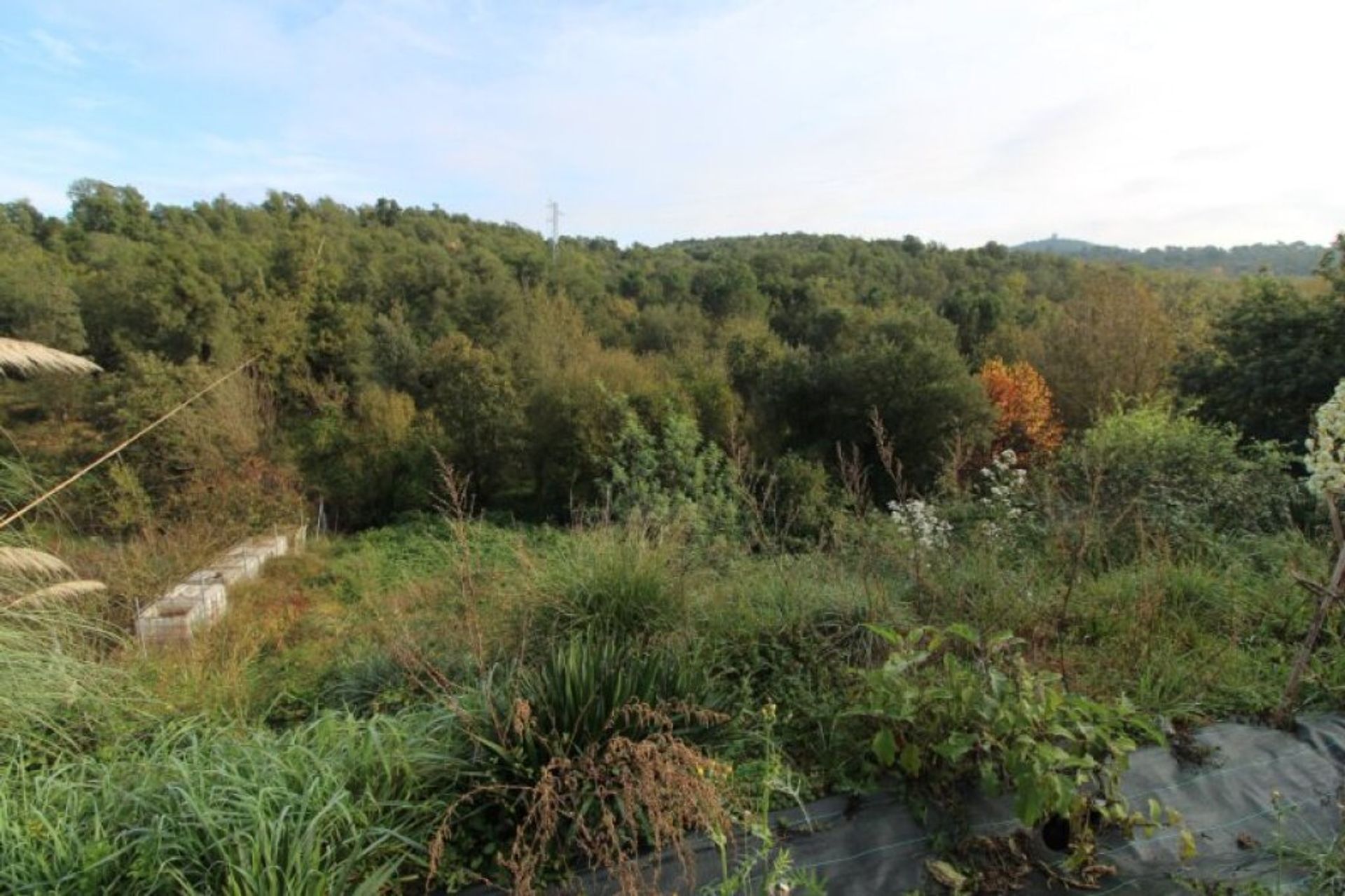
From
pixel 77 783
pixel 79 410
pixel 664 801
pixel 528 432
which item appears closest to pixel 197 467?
pixel 79 410

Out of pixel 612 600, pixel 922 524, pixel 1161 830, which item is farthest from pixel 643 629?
pixel 922 524

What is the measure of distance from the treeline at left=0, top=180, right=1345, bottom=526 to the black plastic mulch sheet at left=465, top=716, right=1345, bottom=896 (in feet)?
8.41

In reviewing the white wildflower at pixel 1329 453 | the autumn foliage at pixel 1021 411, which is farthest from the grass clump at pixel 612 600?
the autumn foliage at pixel 1021 411

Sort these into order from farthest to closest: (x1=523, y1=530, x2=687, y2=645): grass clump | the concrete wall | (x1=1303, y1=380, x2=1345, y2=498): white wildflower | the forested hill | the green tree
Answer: the forested hill < the green tree < the concrete wall < (x1=523, y1=530, x2=687, y2=645): grass clump < (x1=1303, y1=380, x2=1345, y2=498): white wildflower

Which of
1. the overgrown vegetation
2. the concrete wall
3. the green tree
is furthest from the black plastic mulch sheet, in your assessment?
the green tree

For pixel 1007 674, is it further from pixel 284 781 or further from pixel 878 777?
pixel 284 781

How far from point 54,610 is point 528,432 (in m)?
12.2

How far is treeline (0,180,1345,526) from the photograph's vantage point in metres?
12.3

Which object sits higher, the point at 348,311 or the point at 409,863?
the point at 348,311

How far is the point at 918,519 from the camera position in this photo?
542 centimetres

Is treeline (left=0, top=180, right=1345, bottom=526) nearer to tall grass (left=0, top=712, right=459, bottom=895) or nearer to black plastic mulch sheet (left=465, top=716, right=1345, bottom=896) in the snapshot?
black plastic mulch sheet (left=465, top=716, right=1345, bottom=896)

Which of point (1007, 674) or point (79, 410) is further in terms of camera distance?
point (79, 410)

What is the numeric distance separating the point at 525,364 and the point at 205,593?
9.96m

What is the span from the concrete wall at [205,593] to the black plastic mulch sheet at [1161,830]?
4268 mm
